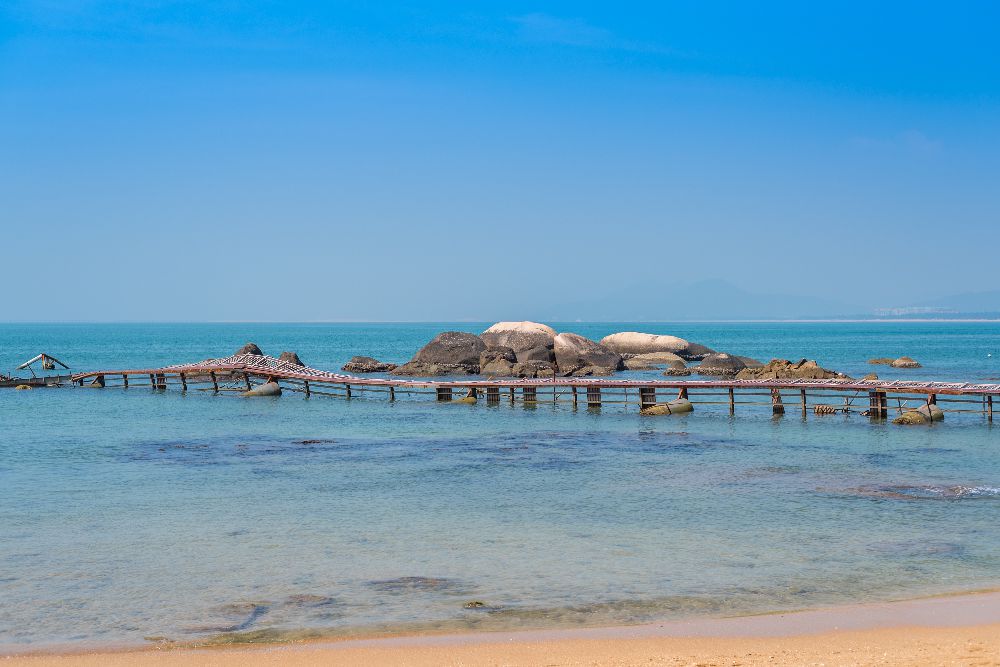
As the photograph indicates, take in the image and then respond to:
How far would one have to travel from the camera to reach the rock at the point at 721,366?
209 ft

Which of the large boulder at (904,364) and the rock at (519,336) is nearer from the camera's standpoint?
the large boulder at (904,364)

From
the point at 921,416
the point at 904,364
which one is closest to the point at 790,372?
the point at 904,364

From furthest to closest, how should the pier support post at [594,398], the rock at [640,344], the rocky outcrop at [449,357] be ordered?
the rock at [640,344], the rocky outcrop at [449,357], the pier support post at [594,398]

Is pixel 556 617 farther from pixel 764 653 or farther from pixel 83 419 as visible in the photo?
pixel 83 419

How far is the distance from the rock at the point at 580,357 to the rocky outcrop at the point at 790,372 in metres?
10.9

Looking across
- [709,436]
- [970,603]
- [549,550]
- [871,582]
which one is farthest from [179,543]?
[709,436]

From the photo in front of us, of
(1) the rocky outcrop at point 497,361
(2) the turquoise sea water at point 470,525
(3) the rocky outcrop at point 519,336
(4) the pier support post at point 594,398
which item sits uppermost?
(3) the rocky outcrop at point 519,336

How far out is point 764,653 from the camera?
11.1m

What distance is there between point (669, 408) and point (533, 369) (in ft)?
71.6

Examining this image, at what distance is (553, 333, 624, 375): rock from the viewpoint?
65.1m

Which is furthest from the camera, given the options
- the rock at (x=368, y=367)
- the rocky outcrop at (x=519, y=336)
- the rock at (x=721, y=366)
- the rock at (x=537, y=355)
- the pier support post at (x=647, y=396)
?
the rock at (x=368, y=367)

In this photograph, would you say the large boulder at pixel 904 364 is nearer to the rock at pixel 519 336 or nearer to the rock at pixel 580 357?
the rock at pixel 580 357

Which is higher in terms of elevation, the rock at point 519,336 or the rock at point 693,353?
the rock at point 519,336

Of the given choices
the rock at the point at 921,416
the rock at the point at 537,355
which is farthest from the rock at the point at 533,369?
the rock at the point at 921,416
